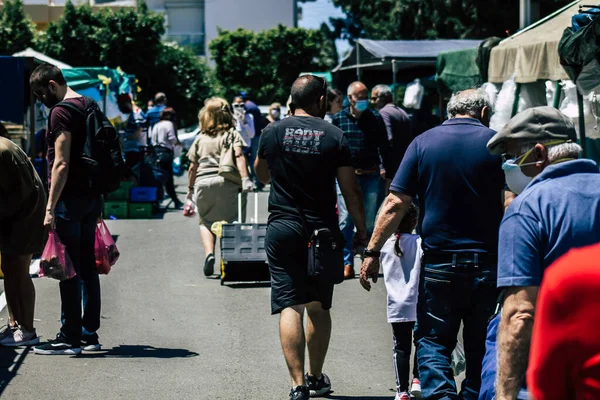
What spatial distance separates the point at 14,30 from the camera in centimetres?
4275

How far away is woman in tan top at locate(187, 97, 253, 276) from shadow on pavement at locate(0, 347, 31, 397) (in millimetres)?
3229

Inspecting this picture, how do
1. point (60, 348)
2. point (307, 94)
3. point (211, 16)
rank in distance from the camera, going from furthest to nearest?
point (211, 16)
point (60, 348)
point (307, 94)

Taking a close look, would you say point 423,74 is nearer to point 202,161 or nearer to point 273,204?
point 202,161

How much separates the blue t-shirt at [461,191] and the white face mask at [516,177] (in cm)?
120

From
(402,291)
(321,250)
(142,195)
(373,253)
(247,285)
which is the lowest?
(142,195)

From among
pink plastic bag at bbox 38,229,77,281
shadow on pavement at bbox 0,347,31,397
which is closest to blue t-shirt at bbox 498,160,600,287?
shadow on pavement at bbox 0,347,31,397

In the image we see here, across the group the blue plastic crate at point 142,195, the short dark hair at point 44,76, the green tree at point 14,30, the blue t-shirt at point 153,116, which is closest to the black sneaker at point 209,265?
the short dark hair at point 44,76

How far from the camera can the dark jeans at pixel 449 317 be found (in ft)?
16.5

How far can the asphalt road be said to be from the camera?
21.3 ft

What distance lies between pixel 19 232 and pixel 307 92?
2.55 metres

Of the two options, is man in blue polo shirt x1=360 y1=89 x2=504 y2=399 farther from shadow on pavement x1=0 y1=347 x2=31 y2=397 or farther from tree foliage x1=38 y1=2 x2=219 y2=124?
tree foliage x1=38 y1=2 x2=219 y2=124

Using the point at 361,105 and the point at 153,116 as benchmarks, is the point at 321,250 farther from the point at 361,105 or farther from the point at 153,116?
the point at 153,116

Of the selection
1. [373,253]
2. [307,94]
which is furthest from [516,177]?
[307,94]

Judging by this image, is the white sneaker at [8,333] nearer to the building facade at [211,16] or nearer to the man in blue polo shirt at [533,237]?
the man in blue polo shirt at [533,237]
